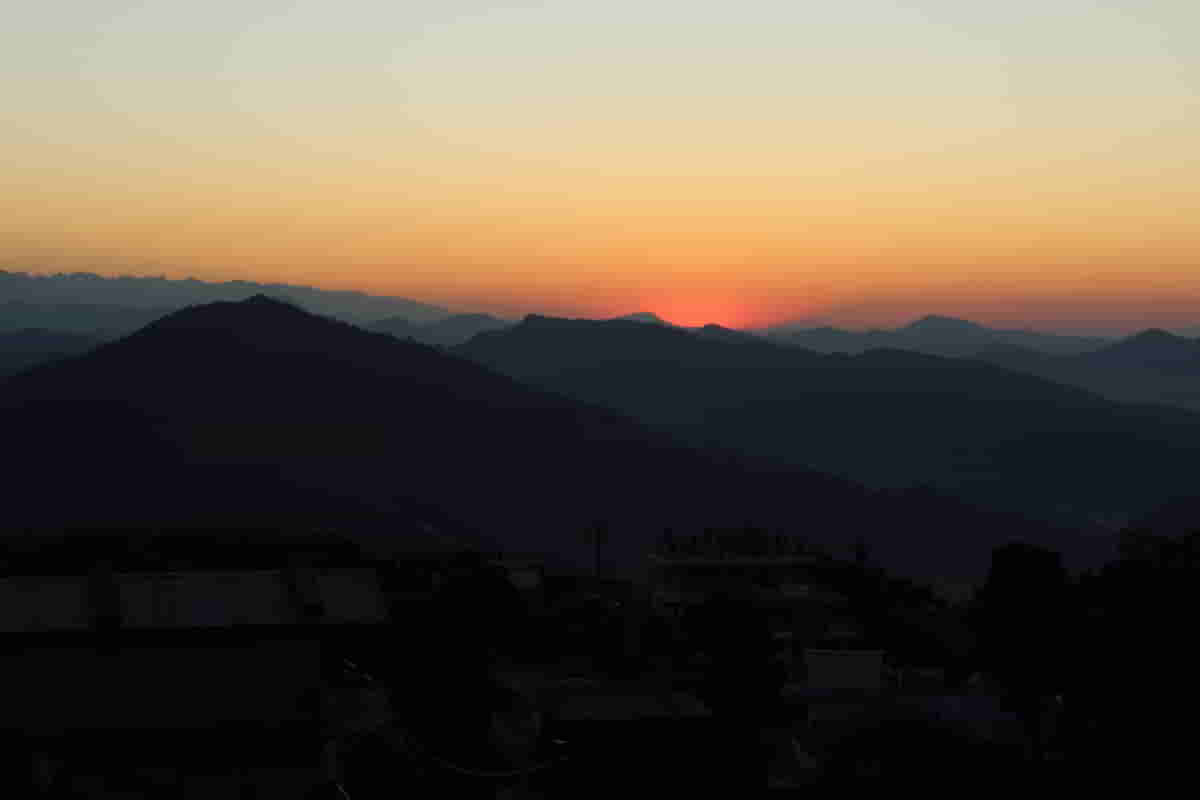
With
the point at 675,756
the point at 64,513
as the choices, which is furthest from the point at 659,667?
the point at 64,513

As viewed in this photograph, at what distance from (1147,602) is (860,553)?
62.4 meters

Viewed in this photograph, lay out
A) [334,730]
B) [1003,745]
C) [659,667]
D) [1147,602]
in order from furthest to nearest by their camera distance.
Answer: [659,667] → [1147,602] → [1003,745] → [334,730]

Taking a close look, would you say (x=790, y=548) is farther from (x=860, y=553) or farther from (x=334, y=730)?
(x=334, y=730)

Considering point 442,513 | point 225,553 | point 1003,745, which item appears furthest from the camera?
point 442,513

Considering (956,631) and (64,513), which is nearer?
(956,631)

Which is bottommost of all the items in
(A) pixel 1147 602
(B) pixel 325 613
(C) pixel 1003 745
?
(C) pixel 1003 745

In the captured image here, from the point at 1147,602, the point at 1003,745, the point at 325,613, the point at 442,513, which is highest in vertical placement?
the point at 325,613

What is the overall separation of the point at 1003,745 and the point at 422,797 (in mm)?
15531

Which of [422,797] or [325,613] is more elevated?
[325,613]

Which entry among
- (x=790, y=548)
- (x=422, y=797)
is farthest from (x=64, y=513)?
(x=422, y=797)

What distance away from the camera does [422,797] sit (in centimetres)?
2823

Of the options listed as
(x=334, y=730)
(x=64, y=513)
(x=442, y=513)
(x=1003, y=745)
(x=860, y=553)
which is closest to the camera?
(x=334, y=730)

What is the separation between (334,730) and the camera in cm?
2086

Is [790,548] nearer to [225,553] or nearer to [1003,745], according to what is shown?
[225,553]
